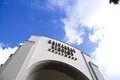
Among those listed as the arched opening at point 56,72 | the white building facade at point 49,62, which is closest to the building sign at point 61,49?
the white building facade at point 49,62

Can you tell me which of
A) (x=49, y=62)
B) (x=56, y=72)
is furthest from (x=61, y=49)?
(x=49, y=62)

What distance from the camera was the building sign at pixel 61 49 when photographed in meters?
17.4

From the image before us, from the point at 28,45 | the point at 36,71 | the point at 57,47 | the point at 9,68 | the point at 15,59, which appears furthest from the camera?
the point at 57,47

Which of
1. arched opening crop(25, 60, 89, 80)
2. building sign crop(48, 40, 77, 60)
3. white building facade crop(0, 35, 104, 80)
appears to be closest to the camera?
white building facade crop(0, 35, 104, 80)

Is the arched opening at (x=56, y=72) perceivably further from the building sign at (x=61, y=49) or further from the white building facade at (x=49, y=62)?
the building sign at (x=61, y=49)

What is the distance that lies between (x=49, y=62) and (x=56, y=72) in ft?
4.65

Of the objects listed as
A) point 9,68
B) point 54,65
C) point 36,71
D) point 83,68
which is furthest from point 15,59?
point 83,68

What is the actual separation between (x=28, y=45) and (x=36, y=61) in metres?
2.26

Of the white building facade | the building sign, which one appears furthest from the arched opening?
the building sign

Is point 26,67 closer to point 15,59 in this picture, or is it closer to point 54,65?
point 15,59

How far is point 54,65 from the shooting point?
16.1m

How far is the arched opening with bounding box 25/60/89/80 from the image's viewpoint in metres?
15.8

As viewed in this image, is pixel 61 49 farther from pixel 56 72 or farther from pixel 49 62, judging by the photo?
pixel 49 62

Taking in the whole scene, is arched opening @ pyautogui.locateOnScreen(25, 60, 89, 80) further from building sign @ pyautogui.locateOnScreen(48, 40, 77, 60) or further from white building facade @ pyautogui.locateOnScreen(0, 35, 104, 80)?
building sign @ pyautogui.locateOnScreen(48, 40, 77, 60)
